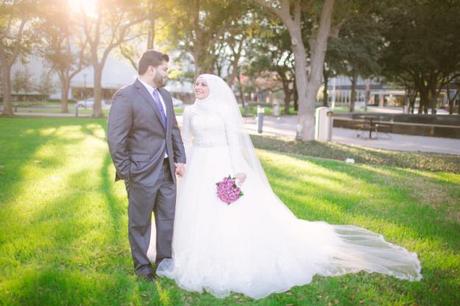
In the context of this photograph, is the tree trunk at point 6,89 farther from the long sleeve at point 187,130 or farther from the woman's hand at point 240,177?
the woman's hand at point 240,177

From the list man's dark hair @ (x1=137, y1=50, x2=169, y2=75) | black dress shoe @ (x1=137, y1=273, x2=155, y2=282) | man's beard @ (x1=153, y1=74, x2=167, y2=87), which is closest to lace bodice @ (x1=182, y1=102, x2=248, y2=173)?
man's beard @ (x1=153, y1=74, x2=167, y2=87)

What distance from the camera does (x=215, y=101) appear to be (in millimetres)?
5094

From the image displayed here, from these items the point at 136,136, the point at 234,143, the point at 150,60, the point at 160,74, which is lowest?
the point at 234,143

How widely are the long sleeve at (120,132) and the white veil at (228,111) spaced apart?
51.1 inches

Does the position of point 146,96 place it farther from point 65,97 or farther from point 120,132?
point 65,97

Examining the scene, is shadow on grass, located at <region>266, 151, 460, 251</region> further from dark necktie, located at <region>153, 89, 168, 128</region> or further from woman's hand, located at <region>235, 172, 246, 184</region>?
dark necktie, located at <region>153, 89, 168, 128</region>

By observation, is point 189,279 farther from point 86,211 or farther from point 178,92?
point 178,92

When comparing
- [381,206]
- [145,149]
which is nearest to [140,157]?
[145,149]

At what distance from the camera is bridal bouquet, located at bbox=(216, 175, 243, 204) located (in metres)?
4.79

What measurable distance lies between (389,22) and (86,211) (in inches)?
1355

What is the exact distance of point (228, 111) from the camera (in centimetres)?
506

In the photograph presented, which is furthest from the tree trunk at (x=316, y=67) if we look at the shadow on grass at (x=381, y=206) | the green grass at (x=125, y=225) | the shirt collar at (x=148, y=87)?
the shirt collar at (x=148, y=87)

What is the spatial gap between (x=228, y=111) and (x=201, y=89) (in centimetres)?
44

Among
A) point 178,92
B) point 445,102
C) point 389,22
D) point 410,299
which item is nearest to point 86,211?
point 410,299
